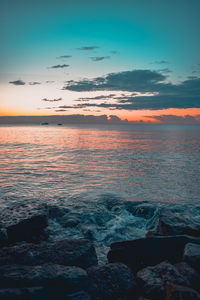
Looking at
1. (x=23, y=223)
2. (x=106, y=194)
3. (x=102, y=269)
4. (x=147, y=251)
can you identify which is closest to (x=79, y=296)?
(x=102, y=269)

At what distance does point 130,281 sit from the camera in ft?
15.2

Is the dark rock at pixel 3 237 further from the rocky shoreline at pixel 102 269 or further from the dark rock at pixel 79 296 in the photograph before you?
the dark rock at pixel 79 296

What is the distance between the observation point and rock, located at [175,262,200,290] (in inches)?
182

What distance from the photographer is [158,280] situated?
4.57m

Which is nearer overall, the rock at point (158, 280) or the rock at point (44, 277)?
the rock at point (44, 277)

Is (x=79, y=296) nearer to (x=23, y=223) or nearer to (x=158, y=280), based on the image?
(x=158, y=280)

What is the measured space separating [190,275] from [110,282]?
1.85 meters

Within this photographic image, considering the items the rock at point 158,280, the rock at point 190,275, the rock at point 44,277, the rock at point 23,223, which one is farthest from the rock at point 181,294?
the rock at point 23,223

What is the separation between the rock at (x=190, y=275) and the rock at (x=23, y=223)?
5.09 meters

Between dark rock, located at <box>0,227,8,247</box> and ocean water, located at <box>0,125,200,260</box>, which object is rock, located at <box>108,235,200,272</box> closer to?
ocean water, located at <box>0,125,200,260</box>


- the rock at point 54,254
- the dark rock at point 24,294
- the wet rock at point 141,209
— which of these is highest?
the dark rock at point 24,294

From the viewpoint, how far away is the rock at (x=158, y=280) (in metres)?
4.32

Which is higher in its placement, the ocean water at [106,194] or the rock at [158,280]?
the rock at [158,280]

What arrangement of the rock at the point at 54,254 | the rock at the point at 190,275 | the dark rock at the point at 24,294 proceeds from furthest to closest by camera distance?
the rock at the point at 54,254
the rock at the point at 190,275
the dark rock at the point at 24,294
